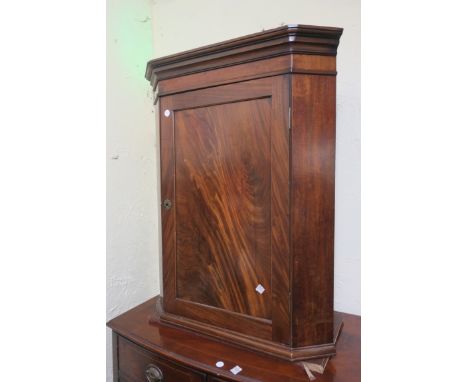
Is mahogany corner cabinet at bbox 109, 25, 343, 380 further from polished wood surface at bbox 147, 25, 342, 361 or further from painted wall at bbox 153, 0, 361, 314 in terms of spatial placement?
painted wall at bbox 153, 0, 361, 314

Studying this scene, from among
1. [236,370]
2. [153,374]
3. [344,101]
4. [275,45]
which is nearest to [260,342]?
[236,370]

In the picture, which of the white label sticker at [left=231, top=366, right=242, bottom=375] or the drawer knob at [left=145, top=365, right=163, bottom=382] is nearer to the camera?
the white label sticker at [left=231, top=366, right=242, bottom=375]

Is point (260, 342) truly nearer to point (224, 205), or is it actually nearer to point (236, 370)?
point (236, 370)

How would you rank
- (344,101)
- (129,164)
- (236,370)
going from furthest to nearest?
(129,164)
(344,101)
(236,370)

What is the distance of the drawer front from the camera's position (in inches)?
32.2

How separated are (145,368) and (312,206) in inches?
28.9

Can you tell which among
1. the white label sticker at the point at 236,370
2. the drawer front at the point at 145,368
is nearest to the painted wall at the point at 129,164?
the drawer front at the point at 145,368

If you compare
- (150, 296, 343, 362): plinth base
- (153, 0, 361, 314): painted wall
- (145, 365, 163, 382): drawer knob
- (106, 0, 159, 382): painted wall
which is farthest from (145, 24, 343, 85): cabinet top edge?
(145, 365, 163, 382): drawer knob

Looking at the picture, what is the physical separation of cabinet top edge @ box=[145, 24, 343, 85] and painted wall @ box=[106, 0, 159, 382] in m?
0.60

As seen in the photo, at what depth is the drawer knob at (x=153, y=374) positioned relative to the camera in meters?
0.87

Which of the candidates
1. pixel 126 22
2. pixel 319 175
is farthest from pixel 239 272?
pixel 126 22

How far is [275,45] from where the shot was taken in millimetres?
760
